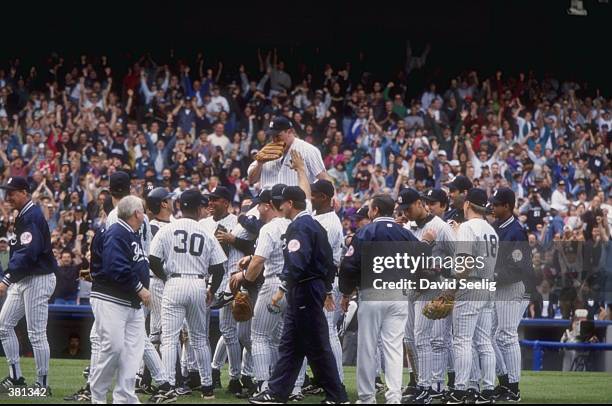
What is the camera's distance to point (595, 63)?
27.9 meters

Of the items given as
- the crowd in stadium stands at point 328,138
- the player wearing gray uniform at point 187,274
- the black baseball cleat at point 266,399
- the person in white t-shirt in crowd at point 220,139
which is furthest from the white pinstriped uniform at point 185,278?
the person in white t-shirt in crowd at point 220,139

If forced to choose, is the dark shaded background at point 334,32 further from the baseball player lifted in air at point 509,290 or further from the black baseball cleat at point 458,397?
the black baseball cleat at point 458,397

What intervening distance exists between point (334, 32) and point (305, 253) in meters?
17.8

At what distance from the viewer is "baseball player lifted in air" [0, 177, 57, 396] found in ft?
36.2

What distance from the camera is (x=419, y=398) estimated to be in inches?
422

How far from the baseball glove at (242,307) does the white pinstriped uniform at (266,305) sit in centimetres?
9

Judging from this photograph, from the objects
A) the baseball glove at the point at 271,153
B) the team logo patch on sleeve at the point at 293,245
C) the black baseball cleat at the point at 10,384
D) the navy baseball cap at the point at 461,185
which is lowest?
the black baseball cleat at the point at 10,384

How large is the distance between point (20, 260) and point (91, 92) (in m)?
12.9

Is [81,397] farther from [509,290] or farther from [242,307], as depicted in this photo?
[509,290]

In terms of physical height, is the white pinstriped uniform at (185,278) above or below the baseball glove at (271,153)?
below

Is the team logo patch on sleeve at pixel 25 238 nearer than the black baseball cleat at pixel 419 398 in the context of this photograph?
No

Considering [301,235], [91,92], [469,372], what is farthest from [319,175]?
[91,92]

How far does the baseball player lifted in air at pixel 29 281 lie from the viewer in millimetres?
11047

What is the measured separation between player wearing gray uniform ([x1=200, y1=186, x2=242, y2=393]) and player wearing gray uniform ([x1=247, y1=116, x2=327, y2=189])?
60 cm
